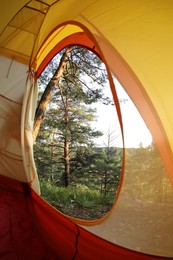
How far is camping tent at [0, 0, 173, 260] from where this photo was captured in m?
0.88

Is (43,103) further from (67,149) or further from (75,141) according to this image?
(67,149)

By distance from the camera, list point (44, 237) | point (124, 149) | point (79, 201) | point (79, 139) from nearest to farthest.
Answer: point (124, 149)
point (44, 237)
point (79, 201)
point (79, 139)

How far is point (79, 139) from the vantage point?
4133 mm

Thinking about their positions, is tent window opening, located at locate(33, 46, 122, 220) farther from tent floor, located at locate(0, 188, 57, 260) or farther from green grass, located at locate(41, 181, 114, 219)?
tent floor, located at locate(0, 188, 57, 260)

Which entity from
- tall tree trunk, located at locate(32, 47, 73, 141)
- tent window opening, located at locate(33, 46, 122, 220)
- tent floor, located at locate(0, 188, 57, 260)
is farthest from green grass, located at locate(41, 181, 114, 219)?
tent floor, located at locate(0, 188, 57, 260)

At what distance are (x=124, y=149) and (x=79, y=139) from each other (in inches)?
125

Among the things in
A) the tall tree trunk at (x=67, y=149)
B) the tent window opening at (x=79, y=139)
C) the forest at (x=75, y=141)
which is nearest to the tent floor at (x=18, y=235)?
the forest at (x=75, y=141)

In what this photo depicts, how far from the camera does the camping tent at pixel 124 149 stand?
2.87 feet

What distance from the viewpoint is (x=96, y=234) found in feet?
3.34

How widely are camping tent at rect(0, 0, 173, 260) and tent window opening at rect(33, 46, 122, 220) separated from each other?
5.32ft

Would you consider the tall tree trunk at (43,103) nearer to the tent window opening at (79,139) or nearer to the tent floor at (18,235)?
the tent window opening at (79,139)

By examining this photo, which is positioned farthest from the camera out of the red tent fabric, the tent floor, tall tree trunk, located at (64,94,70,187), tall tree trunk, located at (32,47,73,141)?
tall tree trunk, located at (64,94,70,187)

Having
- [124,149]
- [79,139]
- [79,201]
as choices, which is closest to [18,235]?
[124,149]

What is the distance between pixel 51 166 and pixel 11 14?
3.12 metres
